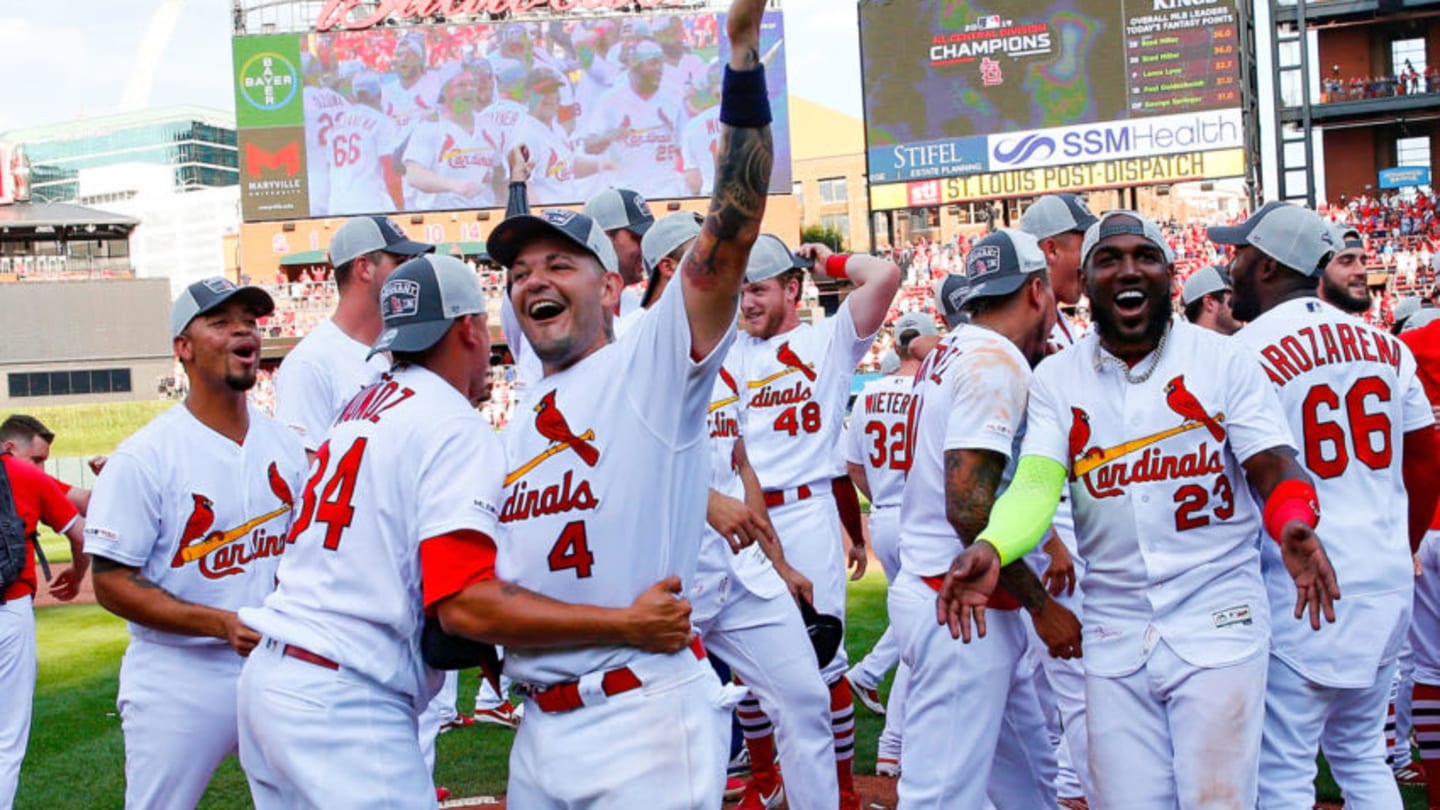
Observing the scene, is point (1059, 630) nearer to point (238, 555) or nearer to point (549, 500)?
point (549, 500)

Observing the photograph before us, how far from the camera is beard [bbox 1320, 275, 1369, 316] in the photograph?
6.26 metres

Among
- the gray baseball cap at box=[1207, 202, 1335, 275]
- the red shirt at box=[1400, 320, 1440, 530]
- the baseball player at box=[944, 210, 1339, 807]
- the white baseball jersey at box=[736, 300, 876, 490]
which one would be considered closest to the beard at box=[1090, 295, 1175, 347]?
the baseball player at box=[944, 210, 1339, 807]

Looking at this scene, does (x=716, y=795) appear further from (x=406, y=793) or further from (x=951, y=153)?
(x=951, y=153)

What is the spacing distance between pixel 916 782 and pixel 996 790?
0.50 metres

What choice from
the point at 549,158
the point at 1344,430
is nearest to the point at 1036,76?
the point at 549,158

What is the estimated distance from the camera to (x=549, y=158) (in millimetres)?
42438

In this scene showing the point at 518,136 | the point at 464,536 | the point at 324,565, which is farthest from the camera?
the point at 518,136

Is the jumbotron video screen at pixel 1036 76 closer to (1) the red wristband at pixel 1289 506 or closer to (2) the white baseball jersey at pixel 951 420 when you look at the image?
(2) the white baseball jersey at pixel 951 420

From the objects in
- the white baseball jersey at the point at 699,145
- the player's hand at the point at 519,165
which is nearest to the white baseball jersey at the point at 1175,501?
the player's hand at the point at 519,165

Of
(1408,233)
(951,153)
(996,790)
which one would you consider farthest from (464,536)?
(1408,233)

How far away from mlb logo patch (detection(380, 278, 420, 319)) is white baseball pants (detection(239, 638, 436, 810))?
92cm

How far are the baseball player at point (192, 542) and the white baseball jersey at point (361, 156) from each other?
39.1 meters

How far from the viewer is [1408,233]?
3628 centimetres

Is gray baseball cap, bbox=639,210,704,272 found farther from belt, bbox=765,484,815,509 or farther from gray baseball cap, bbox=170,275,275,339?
gray baseball cap, bbox=170,275,275,339
